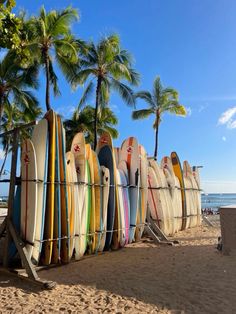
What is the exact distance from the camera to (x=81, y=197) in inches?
280

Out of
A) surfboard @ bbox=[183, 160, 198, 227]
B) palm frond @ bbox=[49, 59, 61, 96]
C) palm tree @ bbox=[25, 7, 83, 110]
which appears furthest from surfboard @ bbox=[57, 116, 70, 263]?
palm frond @ bbox=[49, 59, 61, 96]

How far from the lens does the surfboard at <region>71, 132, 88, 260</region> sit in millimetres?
6810

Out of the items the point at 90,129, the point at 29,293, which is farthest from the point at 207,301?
the point at 90,129

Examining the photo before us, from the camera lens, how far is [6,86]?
18562 mm

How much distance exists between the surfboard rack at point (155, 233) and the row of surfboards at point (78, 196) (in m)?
0.24

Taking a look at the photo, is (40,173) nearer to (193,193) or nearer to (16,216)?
(16,216)

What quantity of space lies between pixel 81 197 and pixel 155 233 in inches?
138

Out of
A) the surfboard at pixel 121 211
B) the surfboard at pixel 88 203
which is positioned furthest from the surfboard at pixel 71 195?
the surfboard at pixel 121 211

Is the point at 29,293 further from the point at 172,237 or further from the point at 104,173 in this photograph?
the point at 172,237

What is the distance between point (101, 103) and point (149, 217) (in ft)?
39.4

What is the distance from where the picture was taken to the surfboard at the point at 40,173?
19.6 ft

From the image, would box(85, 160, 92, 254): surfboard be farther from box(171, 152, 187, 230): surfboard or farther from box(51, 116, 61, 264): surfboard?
box(171, 152, 187, 230): surfboard

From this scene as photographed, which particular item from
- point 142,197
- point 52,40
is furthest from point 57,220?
point 52,40

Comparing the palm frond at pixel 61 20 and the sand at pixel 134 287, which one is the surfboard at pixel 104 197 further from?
the palm frond at pixel 61 20
